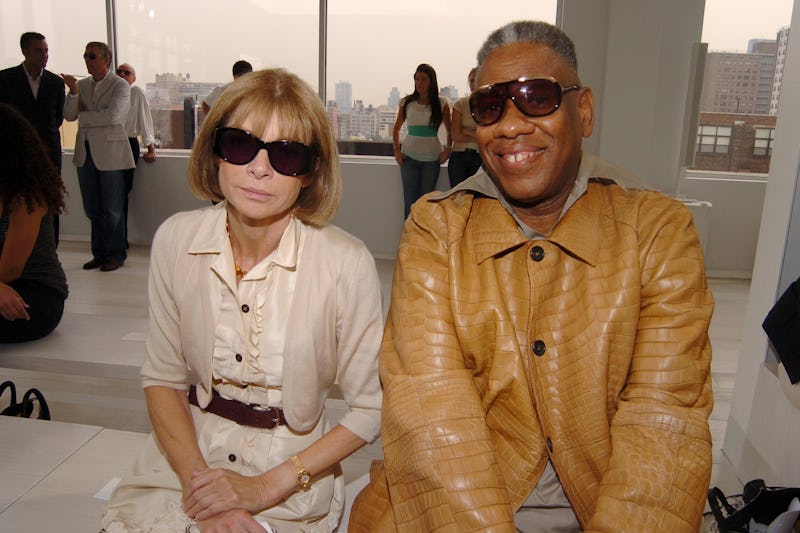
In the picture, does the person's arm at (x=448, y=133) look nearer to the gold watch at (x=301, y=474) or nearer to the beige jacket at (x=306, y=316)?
the beige jacket at (x=306, y=316)

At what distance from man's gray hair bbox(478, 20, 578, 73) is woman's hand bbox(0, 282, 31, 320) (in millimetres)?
2271

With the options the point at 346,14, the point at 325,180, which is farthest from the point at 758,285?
the point at 346,14

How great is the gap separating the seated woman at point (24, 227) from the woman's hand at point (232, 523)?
1.84m

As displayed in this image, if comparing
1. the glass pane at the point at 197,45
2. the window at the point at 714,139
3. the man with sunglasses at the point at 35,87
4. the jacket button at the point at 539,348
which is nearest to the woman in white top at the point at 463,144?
the glass pane at the point at 197,45


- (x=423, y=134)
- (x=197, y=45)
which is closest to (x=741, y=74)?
(x=423, y=134)

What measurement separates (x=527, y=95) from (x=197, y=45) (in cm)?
647

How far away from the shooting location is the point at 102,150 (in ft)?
18.8

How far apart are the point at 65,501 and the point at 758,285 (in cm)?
265

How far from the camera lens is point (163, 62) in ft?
23.8

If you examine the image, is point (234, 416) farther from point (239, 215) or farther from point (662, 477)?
point (662, 477)

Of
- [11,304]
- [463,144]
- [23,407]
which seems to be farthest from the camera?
[463,144]

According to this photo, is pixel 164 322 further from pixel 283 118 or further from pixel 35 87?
pixel 35 87

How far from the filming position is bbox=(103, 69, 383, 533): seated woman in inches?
57.8

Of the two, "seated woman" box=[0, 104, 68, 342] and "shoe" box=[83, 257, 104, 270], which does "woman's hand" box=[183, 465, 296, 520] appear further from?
"shoe" box=[83, 257, 104, 270]
